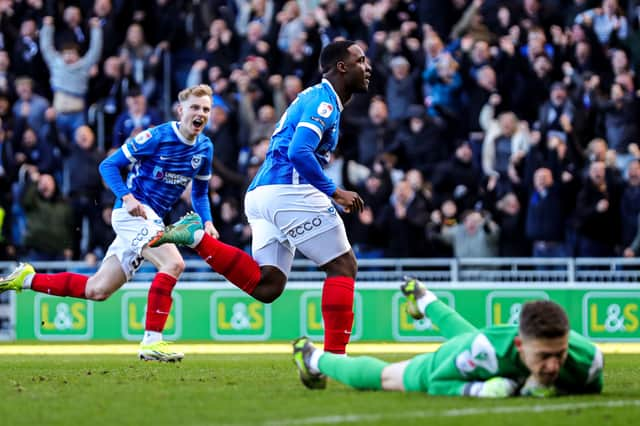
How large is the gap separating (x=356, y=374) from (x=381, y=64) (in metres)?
12.4

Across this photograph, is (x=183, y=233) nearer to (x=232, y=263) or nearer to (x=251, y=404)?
(x=232, y=263)

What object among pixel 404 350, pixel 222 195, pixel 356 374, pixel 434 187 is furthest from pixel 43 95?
pixel 356 374

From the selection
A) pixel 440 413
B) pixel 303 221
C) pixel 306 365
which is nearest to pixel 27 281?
pixel 303 221

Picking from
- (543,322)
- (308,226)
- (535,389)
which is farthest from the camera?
(308,226)

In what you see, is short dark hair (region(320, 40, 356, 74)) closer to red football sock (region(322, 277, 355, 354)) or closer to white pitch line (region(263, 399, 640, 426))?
red football sock (region(322, 277, 355, 354))

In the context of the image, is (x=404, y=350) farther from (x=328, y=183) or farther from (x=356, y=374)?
(x=356, y=374)

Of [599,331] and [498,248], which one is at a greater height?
[498,248]

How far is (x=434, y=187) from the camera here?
1831 centimetres

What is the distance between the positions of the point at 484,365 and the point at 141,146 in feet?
18.6

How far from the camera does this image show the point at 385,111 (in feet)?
62.6

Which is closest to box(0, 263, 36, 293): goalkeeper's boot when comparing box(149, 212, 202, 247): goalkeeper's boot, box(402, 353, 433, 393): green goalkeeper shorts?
box(149, 212, 202, 247): goalkeeper's boot

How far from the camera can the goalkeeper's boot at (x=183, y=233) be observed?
33.1 ft

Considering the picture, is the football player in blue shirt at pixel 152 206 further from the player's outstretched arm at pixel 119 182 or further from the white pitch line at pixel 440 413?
the white pitch line at pixel 440 413

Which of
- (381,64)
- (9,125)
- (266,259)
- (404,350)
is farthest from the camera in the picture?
(9,125)
